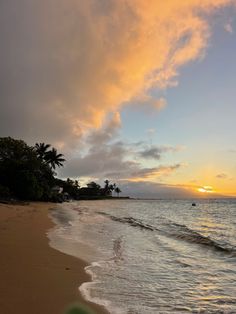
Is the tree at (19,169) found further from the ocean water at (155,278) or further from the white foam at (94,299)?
the white foam at (94,299)

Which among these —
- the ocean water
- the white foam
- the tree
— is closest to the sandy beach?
the white foam

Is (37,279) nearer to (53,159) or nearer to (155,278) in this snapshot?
(155,278)

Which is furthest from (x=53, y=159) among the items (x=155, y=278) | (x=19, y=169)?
(x=155, y=278)

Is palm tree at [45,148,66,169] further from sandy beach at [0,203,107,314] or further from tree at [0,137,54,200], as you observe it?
sandy beach at [0,203,107,314]

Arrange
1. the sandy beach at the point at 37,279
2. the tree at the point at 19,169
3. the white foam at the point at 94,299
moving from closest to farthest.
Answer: the sandy beach at the point at 37,279, the white foam at the point at 94,299, the tree at the point at 19,169

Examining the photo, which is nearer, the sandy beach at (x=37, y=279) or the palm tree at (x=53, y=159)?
the sandy beach at (x=37, y=279)

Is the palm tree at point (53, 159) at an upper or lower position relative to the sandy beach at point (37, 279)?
upper

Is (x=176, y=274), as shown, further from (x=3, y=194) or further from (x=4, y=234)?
(x=3, y=194)

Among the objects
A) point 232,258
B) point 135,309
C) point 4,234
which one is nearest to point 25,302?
point 135,309

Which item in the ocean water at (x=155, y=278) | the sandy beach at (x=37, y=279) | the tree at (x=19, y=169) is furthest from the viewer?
the tree at (x=19, y=169)

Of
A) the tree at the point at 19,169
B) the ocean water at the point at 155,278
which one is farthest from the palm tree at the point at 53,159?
the ocean water at the point at 155,278

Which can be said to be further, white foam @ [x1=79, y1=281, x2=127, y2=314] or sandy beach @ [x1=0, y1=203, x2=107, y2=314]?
white foam @ [x1=79, y1=281, x2=127, y2=314]

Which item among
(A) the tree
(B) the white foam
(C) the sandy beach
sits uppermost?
(A) the tree

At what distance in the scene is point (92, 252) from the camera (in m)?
13.0
